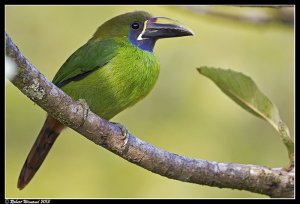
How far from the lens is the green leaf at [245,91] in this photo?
300 centimetres

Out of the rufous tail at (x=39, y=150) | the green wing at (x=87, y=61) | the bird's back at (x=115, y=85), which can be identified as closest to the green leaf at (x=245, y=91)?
the bird's back at (x=115, y=85)

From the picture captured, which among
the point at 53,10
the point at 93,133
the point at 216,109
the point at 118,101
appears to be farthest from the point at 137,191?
the point at 93,133

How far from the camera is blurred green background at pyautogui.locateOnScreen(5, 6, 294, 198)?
4844 mm

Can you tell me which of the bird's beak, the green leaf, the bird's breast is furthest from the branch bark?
the bird's beak

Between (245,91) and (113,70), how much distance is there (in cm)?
91

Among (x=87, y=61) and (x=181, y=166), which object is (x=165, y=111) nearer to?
(x=87, y=61)

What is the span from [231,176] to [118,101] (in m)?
0.94

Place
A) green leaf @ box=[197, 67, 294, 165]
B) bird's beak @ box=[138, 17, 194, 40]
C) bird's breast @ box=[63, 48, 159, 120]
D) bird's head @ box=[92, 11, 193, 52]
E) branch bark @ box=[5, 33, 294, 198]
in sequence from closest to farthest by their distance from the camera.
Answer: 1. branch bark @ box=[5, 33, 294, 198]
2. green leaf @ box=[197, 67, 294, 165]
3. bird's breast @ box=[63, 48, 159, 120]
4. bird's beak @ box=[138, 17, 194, 40]
5. bird's head @ box=[92, 11, 193, 52]

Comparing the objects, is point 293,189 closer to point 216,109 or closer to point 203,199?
point 203,199

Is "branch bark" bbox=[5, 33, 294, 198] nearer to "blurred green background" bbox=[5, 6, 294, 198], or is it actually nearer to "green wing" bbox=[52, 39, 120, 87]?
"green wing" bbox=[52, 39, 120, 87]

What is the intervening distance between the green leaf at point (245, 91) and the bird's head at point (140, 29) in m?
0.77

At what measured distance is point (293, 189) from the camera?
2.98 meters

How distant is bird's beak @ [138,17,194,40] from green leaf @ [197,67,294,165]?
2.30 ft

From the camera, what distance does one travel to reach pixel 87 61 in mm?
3660
